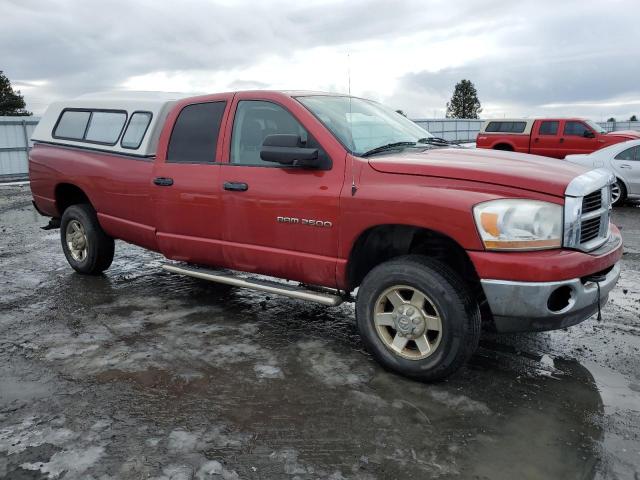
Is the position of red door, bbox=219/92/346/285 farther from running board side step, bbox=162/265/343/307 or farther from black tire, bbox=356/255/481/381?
black tire, bbox=356/255/481/381

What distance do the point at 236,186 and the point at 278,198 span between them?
448 millimetres

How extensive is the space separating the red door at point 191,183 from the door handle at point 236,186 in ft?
0.34

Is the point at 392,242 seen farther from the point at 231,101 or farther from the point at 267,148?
the point at 231,101

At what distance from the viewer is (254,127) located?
14.5 ft

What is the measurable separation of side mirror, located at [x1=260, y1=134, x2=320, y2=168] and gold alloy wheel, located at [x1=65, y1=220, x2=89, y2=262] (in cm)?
318

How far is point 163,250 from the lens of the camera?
5.05 metres

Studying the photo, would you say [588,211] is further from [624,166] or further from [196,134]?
[624,166]

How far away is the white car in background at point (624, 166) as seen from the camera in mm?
10500

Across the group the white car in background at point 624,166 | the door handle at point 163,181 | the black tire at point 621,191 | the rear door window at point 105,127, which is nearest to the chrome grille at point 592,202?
the door handle at point 163,181

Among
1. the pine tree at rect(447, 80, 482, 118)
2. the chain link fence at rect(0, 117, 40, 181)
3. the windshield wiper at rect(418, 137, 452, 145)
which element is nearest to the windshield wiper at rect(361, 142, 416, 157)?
the windshield wiper at rect(418, 137, 452, 145)

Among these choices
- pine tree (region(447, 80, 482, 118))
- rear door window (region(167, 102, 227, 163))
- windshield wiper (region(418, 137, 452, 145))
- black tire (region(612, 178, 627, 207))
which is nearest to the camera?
windshield wiper (region(418, 137, 452, 145))

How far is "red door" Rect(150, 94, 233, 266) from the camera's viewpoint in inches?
179

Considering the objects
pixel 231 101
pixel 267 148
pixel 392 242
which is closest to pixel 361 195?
pixel 392 242

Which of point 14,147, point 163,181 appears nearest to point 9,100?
point 14,147
